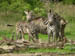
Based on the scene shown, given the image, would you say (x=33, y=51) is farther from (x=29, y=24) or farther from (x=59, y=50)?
(x=29, y=24)

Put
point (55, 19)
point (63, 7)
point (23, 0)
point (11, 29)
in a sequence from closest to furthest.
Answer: point (55, 19)
point (11, 29)
point (23, 0)
point (63, 7)

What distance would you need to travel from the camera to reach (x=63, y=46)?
1189cm

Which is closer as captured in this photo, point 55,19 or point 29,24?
point 55,19

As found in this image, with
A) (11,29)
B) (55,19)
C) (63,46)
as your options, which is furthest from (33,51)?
(11,29)

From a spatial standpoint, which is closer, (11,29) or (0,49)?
(0,49)

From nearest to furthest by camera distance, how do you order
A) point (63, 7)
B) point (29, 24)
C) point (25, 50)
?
1. point (25, 50)
2. point (29, 24)
3. point (63, 7)

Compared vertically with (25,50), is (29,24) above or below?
above

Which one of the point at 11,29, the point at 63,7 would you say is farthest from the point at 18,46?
the point at 63,7

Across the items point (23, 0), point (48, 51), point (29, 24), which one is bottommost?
point (48, 51)

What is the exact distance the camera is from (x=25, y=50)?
37.3 ft

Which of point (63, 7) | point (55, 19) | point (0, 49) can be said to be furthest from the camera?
point (63, 7)

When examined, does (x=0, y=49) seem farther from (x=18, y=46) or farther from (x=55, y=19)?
(x=55, y=19)

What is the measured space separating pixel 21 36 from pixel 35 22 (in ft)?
3.48

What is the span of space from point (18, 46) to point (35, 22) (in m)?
4.71
